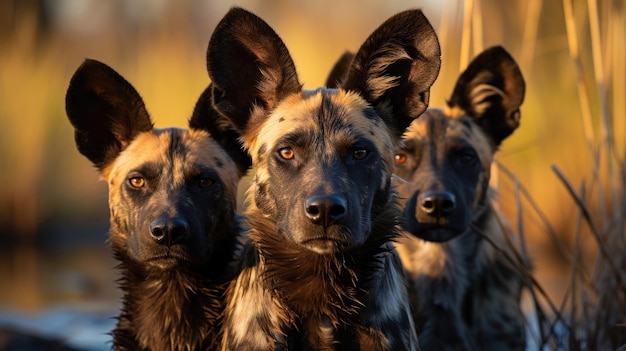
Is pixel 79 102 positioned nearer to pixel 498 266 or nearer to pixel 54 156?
pixel 498 266

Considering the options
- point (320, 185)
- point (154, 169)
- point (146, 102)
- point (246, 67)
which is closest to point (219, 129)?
point (154, 169)

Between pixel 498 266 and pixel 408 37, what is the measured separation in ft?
6.79

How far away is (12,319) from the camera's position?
845 centimetres

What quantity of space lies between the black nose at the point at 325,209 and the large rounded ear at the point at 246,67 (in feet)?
2.42

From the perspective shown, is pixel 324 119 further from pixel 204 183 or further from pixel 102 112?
pixel 102 112

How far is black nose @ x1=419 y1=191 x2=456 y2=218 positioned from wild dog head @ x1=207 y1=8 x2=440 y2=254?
0.90m

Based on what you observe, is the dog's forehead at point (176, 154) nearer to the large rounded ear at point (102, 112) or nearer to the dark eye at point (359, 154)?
the large rounded ear at point (102, 112)

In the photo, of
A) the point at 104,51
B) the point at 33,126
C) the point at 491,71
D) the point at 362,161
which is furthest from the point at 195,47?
the point at 362,161

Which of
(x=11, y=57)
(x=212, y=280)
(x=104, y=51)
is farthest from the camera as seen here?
(x=104, y=51)

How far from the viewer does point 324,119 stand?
3932 mm

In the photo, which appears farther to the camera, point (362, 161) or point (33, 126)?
point (33, 126)

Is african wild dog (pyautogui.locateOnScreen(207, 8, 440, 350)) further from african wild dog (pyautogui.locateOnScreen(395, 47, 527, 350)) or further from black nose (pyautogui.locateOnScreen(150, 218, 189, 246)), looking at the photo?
african wild dog (pyautogui.locateOnScreen(395, 47, 527, 350))

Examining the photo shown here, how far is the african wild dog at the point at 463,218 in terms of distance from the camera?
16.9 ft

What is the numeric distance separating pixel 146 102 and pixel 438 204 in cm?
689
